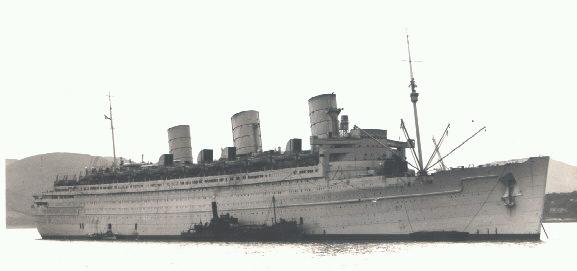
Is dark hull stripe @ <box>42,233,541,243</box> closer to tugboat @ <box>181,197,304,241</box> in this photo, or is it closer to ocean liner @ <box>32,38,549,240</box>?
ocean liner @ <box>32,38,549,240</box>

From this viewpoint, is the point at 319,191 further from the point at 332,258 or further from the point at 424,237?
the point at 332,258

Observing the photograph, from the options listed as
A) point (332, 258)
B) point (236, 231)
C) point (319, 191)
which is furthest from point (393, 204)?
point (236, 231)

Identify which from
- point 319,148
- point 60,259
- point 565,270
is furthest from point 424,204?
point 60,259

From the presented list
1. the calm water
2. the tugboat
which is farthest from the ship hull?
the calm water

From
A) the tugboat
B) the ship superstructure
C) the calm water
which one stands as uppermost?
the ship superstructure

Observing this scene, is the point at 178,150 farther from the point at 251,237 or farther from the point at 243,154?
the point at 251,237

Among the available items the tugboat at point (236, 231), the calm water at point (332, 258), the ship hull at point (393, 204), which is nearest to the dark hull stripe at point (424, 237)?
the ship hull at point (393, 204)
